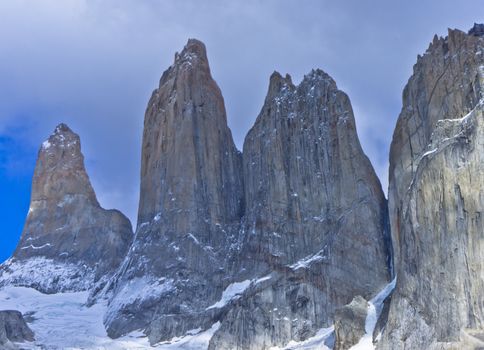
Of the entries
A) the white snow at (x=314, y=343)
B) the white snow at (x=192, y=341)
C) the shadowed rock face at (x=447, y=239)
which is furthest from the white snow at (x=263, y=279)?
the shadowed rock face at (x=447, y=239)

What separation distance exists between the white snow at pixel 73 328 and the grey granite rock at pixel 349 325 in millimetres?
25570

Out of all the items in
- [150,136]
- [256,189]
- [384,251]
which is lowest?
[384,251]

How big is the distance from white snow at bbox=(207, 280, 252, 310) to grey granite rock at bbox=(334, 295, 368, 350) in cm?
2455

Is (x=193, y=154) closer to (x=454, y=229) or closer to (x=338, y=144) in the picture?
(x=338, y=144)

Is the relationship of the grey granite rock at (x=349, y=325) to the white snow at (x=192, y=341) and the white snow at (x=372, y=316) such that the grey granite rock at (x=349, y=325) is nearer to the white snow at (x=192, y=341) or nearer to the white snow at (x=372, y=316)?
the white snow at (x=372, y=316)

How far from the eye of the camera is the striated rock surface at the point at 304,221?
154 meters

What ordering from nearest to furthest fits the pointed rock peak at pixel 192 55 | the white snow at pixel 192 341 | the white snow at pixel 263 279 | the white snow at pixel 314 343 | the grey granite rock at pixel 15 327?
the white snow at pixel 314 343 < the white snow at pixel 192 341 < the white snow at pixel 263 279 < the grey granite rock at pixel 15 327 < the pointed rock peak at pixel 192 55

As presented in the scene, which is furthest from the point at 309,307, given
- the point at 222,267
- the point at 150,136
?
the point at 150,136

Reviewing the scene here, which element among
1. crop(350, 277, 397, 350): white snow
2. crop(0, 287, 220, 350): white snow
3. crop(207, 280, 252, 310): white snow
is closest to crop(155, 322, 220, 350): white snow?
crop(0, 287, 220, 350): white snow

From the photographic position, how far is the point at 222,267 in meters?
173

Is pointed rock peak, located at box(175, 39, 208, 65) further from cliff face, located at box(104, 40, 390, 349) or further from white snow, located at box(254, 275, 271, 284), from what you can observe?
white snow, located at box(254, 275, 271, 284)

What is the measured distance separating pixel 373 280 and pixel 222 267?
28.8 metres

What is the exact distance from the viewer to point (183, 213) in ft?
594

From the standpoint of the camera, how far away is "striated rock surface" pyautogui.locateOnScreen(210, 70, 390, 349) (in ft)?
505
